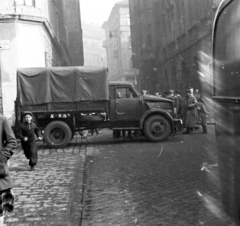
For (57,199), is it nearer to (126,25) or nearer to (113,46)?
(126,25)

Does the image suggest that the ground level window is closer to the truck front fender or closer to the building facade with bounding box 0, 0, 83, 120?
the building facade with bounding box 0, 0, 83, 120

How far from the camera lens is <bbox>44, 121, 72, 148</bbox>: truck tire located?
521 inches

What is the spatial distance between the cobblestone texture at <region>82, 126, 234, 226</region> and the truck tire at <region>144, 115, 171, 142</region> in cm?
186

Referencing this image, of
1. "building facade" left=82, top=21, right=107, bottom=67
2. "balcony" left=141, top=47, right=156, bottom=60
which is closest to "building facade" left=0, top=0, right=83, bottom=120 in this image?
"balcony" left=141, top=47, right=156, bottom=60

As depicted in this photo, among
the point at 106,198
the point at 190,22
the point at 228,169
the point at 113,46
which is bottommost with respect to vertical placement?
the point at 106,198

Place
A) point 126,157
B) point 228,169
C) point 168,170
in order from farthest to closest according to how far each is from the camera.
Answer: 1. point 126,157
2. point 168,170
3. point 228,169

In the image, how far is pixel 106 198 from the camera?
6293 mm

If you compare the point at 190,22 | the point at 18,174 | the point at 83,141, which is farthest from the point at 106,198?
the point at 190,22

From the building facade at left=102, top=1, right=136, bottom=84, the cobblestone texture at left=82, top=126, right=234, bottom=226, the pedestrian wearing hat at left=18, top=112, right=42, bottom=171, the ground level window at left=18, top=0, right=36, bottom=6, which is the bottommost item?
the cobblestone texture at left=82, top=126, right=234, bottom=226

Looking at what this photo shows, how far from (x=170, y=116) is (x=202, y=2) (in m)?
14.2

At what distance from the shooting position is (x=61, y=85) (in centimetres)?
1354

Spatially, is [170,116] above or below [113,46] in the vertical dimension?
below

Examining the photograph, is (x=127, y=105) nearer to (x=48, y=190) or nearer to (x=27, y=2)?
(x=48, y=190)

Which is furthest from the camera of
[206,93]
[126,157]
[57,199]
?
[206,93]
